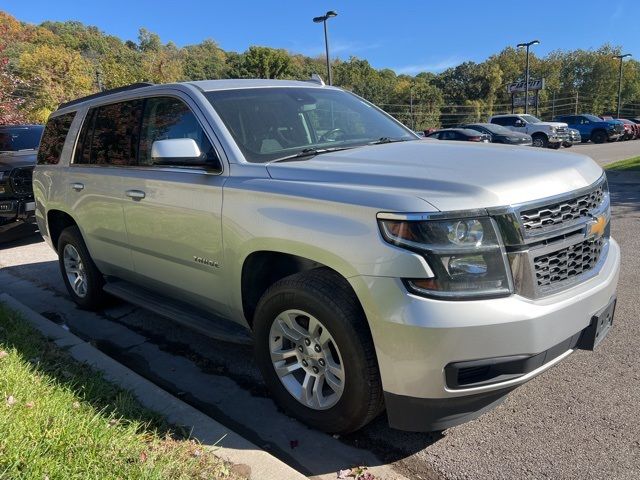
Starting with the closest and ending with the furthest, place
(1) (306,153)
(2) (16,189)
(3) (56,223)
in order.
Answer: (1) (306,153) < (3) (56,223) < (2) (16,189)

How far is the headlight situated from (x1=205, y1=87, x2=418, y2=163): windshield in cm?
134

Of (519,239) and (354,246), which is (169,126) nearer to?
(354,246)

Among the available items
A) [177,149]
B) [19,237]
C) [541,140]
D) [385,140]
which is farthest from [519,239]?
[541,140]

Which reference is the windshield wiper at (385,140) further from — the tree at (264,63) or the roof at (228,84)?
the tree at (264,63)

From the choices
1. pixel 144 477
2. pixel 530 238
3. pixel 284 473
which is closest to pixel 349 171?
pixel 530 238

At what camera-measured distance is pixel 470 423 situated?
2988mm

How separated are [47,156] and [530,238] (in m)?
4.98

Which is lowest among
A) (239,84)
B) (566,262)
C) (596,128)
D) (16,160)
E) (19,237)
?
(596,128)

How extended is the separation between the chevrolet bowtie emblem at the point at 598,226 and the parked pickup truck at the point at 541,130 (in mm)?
25085

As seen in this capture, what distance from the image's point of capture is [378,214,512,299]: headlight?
2252mm

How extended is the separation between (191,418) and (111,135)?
263cm

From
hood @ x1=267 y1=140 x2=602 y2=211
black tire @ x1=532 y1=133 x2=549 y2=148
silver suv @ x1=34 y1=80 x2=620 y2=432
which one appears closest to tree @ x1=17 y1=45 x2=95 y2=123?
black tire @ x1=532 y1=133 x2=549 y2=148

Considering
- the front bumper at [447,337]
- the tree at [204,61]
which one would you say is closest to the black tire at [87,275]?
the front bumper at [447,337]

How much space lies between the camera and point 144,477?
2.26m
